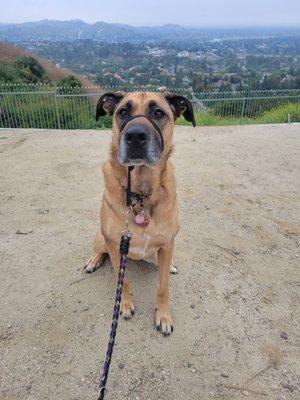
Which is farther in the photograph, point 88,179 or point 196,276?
point 88,179

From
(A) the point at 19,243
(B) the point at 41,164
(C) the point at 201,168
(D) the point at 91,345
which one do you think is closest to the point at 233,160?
(C) the point at 201,168

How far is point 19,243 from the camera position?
3920 millimetres

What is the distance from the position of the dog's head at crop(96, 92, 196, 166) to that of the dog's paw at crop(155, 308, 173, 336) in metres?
1.33

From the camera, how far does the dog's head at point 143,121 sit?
217 cm

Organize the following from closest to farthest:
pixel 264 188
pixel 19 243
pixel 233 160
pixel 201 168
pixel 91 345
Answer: pixel 91 345
pixel 19 243
pixel 264 188
pixel 201 168
pixel 233 160

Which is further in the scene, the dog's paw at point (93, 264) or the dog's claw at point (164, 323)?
the dog's paw at point (93, 264)

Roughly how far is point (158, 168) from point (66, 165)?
4134 millimetres

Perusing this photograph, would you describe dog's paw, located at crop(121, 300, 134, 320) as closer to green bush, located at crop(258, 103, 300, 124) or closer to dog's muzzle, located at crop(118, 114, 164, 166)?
dog's muzzle, located at crop(118, 114, 164, 166)

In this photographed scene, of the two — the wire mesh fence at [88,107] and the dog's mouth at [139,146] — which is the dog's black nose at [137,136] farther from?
the wire mesh fence at [88,107]

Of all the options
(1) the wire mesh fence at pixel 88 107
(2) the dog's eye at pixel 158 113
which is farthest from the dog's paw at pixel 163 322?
(1) the wire mesh fence at pixel 88 107

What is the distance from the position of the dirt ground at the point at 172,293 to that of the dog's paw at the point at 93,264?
0.22 feet

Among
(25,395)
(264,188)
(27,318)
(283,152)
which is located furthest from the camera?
(283,152)

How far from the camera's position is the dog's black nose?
6.97ft

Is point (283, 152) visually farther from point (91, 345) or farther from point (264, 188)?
point (91, 345)
